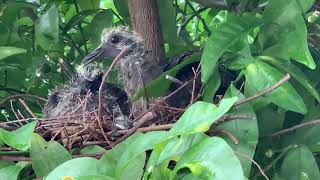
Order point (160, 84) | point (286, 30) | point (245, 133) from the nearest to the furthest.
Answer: point (245, 133) → point (286, 30) → point (160, 84)

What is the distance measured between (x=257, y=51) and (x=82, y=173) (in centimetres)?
44

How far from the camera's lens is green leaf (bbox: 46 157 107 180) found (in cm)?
91

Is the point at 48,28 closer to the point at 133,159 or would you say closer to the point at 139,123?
the point at 139,123

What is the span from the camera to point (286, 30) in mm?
1155

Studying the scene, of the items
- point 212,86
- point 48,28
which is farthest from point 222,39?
point 48,28

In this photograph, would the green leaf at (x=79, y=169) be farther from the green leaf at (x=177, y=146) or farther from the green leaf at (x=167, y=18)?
the green leaf at (x=167, y=18)

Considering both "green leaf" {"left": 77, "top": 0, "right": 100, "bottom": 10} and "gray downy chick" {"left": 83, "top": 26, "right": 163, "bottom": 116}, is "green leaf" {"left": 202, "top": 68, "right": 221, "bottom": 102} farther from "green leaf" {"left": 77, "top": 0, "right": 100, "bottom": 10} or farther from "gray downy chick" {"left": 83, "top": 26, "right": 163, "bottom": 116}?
"green leaf" {"left": 77, "top": 0, "right": 100, "bottom": 10}

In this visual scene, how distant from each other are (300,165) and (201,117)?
32cm

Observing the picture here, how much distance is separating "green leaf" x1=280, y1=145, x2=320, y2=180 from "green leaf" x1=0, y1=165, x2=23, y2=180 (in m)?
0.43

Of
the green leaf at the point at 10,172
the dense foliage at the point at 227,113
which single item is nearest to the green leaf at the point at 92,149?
the dense foliage at the point at 227,113

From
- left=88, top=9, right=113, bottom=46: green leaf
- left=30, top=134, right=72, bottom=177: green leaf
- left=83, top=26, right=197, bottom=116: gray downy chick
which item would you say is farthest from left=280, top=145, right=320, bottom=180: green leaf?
left=88, top=9, right=113, bottom=46: green leaf

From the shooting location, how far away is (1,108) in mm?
1641

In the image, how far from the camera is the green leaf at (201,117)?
33.3 inches

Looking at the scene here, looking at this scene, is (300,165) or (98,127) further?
(98,127)
